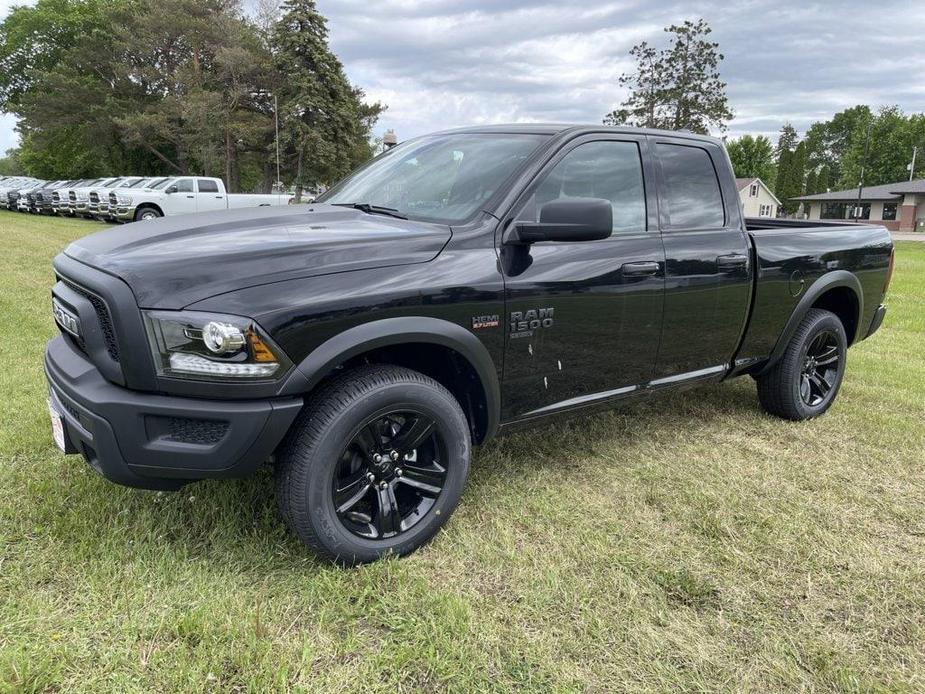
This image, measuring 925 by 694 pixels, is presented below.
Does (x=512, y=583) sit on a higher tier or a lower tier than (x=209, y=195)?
lower

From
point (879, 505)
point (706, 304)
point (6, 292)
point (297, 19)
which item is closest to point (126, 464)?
point (706, 304)

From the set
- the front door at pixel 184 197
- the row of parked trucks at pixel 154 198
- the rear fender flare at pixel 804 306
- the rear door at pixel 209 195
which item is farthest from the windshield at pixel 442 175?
the rear door at pixel 209 195

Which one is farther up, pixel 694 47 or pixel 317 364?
pixel 694 47

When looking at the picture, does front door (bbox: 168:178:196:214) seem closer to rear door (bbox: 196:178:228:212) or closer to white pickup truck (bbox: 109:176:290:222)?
white pickup truck (bbox: 109:176:290:222)

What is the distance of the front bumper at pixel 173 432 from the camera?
2.25 meters

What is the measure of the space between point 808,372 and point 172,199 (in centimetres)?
1893

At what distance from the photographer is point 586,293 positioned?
3111mm

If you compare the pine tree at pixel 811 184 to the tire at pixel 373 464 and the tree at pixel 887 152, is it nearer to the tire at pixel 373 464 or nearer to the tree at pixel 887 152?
the tree at pixel 887 152

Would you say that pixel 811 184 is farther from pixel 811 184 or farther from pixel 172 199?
pixel 172 199

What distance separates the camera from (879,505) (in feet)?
11.1

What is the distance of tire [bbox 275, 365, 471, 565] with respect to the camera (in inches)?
96.4

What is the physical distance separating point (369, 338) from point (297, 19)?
125 feet

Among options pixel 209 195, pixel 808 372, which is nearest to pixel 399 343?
pixel 808 372

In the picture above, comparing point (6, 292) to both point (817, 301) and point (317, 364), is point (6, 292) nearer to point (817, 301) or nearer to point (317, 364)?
point (317, 364)
